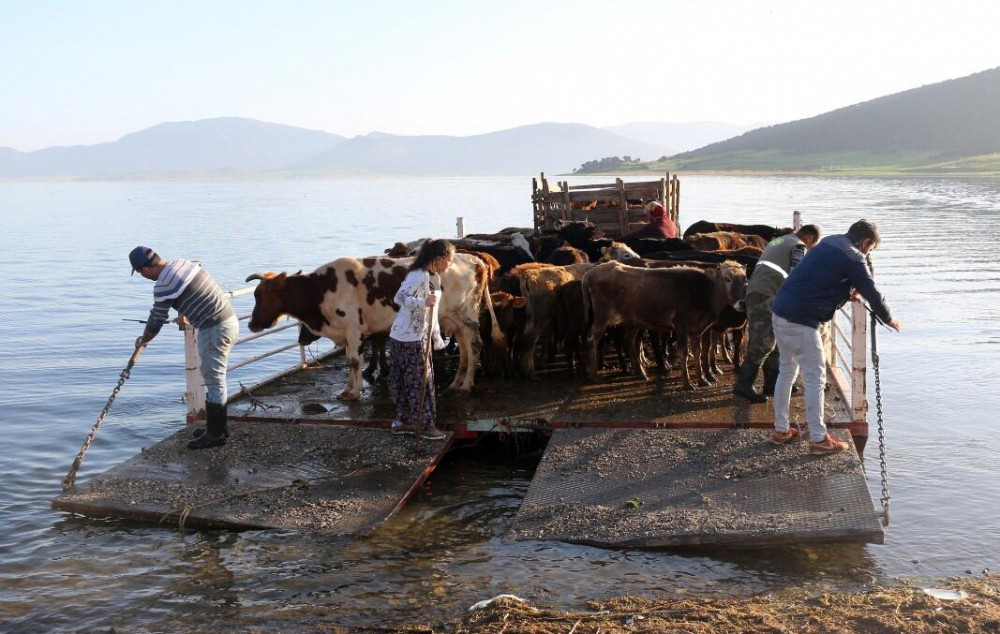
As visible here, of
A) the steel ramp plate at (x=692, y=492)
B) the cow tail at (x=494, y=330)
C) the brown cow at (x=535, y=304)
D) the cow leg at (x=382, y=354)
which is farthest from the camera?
the cow leg at (x=382, y=354)

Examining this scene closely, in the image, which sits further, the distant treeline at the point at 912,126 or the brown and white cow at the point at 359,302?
the distant treeline at the point at 912,126

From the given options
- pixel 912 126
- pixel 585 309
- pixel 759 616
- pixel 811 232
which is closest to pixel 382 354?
pixel 585 309

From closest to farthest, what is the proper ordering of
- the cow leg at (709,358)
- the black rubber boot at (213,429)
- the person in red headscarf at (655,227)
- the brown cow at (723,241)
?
the black rubber boot at (213,429) → the cow leg at (709,358) → the brown cow at (723,241) → the person in red headscarf at (655,227)

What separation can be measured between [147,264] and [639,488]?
191 inches

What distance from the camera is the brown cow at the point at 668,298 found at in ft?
39.3

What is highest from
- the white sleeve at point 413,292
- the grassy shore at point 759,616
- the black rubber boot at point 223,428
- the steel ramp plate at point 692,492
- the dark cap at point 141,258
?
the dark cap at point 141,258

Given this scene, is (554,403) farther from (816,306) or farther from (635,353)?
(816,306)

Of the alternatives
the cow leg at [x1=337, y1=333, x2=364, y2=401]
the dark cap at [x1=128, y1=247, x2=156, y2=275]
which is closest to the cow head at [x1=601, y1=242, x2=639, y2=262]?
the cow leg at [x1=337, y1=333, x2=364, y2=401]

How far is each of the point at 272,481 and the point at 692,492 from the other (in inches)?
144

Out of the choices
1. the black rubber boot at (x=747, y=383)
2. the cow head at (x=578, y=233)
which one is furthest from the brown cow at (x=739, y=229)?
the black rubber boot at (x=747, y=383)

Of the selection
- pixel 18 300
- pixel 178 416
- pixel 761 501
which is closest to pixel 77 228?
pixel 18 300

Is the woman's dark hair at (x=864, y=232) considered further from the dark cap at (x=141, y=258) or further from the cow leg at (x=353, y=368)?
the dark cap at (x=141, y=258)

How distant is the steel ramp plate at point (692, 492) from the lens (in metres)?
8.12

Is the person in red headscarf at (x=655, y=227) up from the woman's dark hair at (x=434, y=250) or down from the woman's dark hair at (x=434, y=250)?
down
